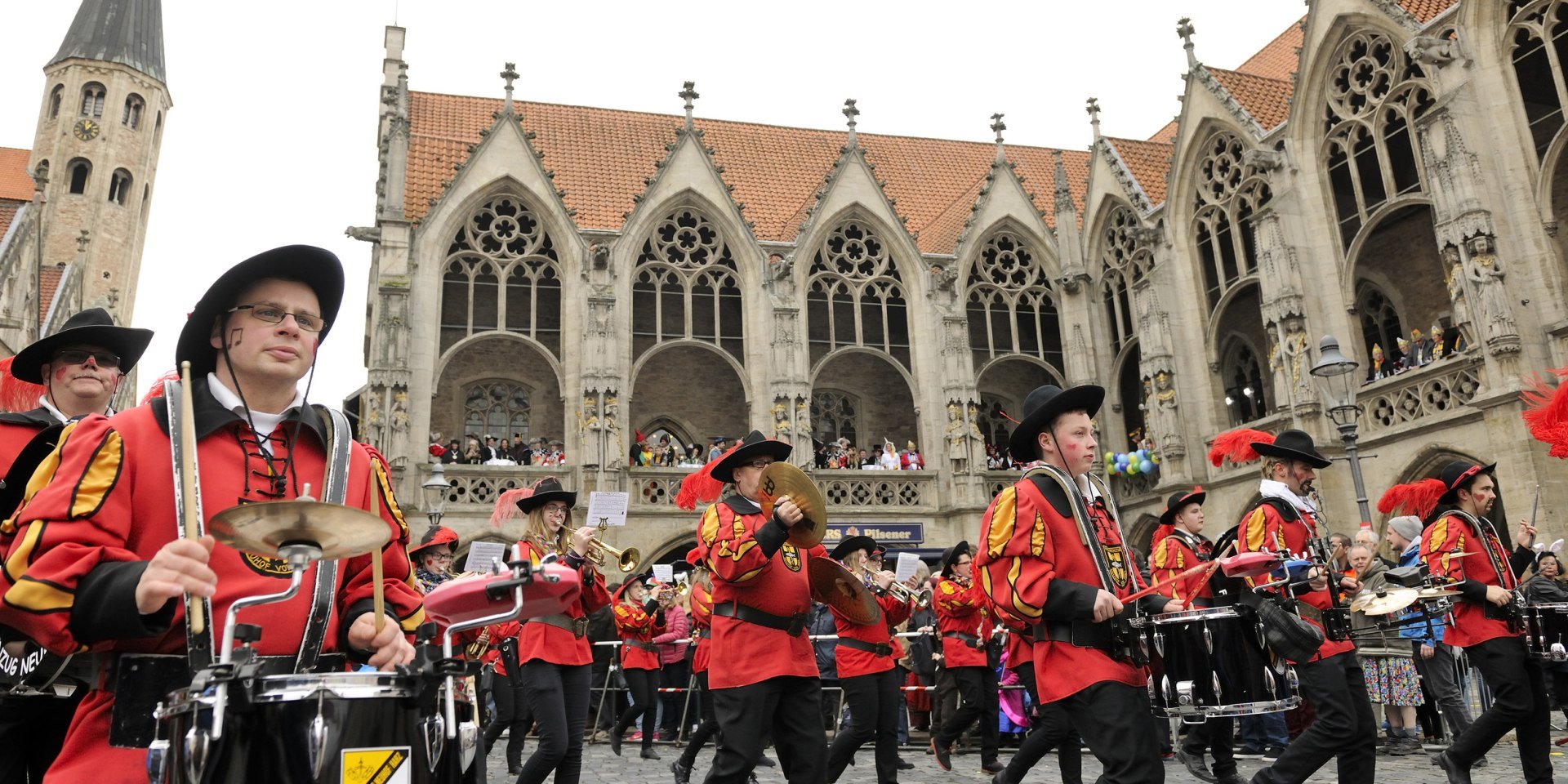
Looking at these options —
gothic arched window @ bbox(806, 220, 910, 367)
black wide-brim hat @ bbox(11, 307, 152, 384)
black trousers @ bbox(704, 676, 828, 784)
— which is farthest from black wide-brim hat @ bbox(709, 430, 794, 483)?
gothic arched window @ bbox(806, 220, 910, 367)

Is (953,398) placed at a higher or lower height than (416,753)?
higher

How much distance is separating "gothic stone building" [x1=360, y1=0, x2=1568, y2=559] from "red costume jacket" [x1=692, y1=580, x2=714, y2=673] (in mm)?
10527

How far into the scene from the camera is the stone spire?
178ft

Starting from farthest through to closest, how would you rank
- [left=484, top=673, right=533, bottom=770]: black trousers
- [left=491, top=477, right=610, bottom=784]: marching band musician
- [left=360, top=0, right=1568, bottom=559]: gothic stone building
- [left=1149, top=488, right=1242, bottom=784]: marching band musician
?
[left=360, top=0, right=1568, bottom=559]: gothic stone building < [left=484, top=673, right=533, bottom=770]: black trousers < [left=1149, top=488, right=1242, bottom=784]: marching band musician < [left=491, top=477, right=610, bottom=784]: marching band musician

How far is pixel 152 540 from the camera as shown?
2.39 meters

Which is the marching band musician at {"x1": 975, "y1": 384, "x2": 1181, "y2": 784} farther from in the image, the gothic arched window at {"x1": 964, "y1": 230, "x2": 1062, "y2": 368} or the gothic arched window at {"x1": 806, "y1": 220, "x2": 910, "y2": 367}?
the gothic arched window at {"x1": 964, "y1": 230, "x2": 1062, "y2": 368}

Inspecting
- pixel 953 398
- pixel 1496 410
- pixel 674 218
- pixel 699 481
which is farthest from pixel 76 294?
pixel 1496 410

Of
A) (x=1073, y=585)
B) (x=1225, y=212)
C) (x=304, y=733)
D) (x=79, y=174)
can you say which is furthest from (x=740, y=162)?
(x=79, y=174)

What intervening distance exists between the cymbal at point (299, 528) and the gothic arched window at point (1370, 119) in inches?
828

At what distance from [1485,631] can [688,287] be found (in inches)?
784

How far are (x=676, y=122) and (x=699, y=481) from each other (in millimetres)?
24911

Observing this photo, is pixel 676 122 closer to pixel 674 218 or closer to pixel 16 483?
pixel 674 218

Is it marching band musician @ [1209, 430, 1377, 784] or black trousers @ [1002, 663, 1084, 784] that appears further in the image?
black trousers @ [1002, 663, 1084, 784]

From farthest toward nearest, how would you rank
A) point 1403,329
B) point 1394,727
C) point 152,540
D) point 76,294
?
point 76,294 → point 1403,329 → point 1394,727 → point 152,540
